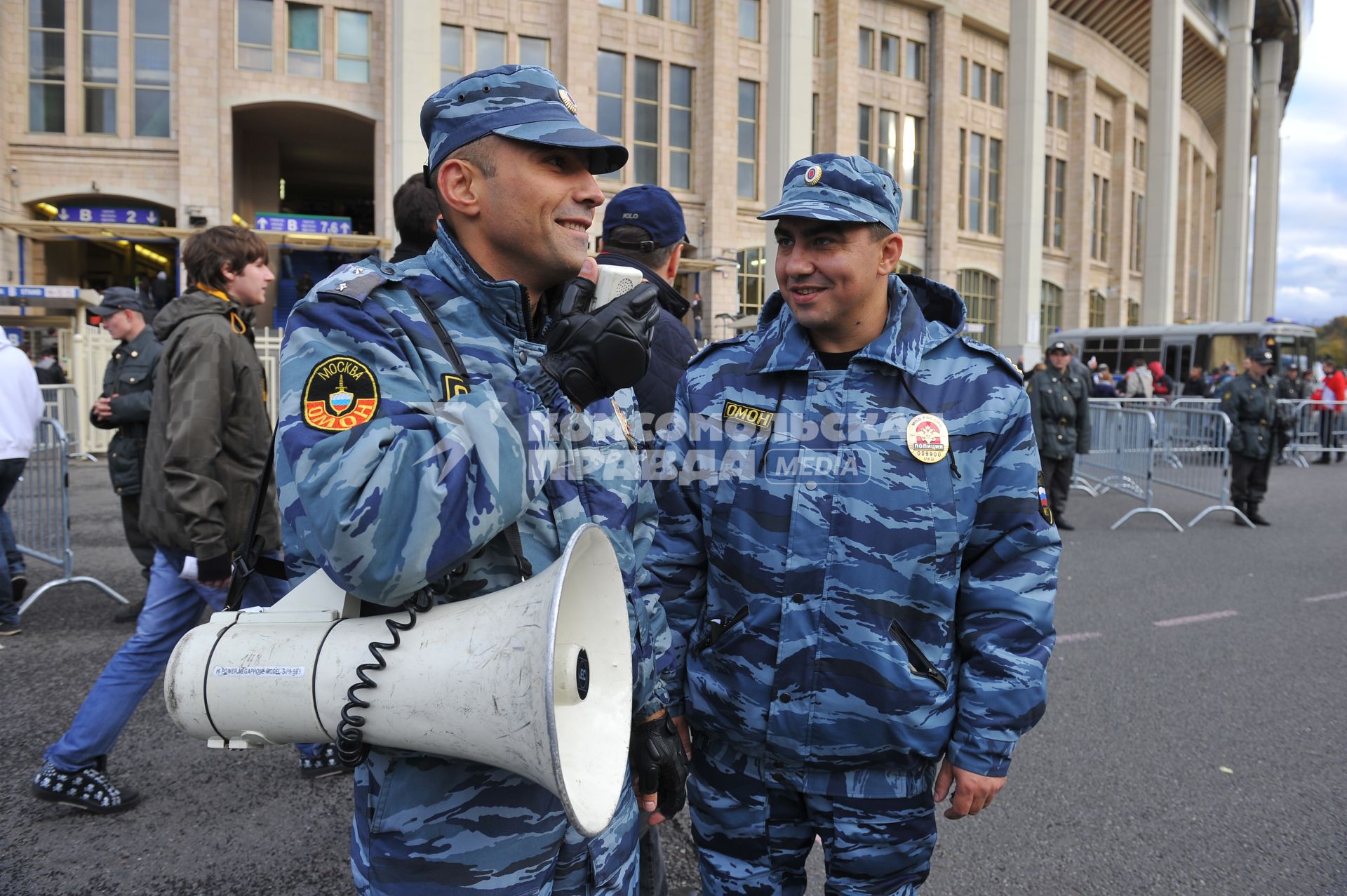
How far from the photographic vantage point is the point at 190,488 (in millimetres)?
3057

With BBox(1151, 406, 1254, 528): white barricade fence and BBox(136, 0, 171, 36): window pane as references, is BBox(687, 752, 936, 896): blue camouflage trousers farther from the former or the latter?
BBox(136, 0, 171, 36): window pane

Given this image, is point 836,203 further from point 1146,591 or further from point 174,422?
point 1146,591

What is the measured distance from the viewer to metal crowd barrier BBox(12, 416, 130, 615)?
5.93 meters

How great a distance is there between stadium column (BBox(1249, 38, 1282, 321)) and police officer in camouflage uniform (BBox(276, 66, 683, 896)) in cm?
6370

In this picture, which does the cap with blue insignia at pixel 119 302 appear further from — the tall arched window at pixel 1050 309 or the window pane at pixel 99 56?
the tall arched window at pixel 1050 309

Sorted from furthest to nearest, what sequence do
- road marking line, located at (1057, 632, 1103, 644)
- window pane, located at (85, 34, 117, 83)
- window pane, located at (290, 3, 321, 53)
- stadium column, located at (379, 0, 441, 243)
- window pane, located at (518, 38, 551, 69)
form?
window pane, located at (518, 38, 551, 69)
window pane, located at (290, 3, 321, 53)
window pane, located at (85, 34, 117, 83)
stadium column, located at (379, 0, 441, 243)
road marking line, located at (1057, 632, 1103, 644)

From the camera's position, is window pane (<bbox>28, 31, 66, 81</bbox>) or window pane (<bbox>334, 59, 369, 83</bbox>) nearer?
window pane (<bbox>28, 31, 66, 81</bbox>)

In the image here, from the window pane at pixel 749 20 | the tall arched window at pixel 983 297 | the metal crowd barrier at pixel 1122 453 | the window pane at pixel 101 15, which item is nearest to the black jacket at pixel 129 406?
the metal crowd barrier at pixel 1122 453

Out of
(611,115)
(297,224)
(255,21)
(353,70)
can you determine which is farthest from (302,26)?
(611,115)

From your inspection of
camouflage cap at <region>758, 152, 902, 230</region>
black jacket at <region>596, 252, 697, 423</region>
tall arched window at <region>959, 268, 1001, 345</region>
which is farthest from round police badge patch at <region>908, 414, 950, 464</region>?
tall arched window at <region>959, 268, 1001, 345</region>

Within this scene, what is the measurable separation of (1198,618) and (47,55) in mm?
28556

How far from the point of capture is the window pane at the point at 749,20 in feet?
94.5

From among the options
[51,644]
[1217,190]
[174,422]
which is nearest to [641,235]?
[174,422]

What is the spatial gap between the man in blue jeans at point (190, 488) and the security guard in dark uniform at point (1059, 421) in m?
7.92
